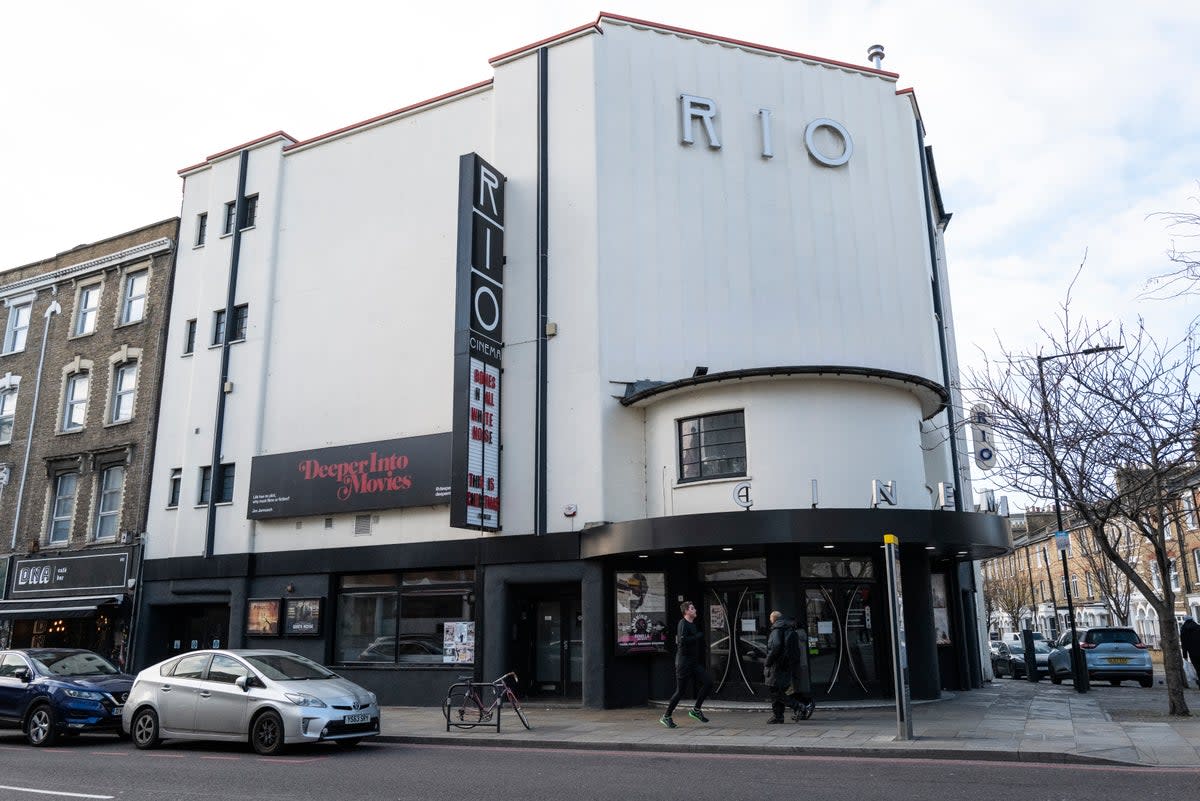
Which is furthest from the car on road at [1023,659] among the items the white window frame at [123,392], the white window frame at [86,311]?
the white window frame at [86,311]

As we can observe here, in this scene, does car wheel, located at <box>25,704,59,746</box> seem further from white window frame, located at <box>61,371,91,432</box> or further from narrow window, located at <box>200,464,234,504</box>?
white window frame, located at <box>61,371,91,432</box>

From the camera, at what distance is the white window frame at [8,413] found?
28.3 meters

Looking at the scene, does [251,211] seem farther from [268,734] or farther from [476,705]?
[268,734]

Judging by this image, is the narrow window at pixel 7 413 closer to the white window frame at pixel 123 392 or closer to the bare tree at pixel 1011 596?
the white window frame at pixel 123 392

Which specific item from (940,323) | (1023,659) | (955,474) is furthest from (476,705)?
(1023,659)

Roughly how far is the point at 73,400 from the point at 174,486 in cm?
596

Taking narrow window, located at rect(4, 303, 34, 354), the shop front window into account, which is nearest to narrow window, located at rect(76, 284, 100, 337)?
narrow window, located at rect(4, 303, 34, 354)

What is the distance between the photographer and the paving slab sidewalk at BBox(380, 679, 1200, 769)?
36.7 ft

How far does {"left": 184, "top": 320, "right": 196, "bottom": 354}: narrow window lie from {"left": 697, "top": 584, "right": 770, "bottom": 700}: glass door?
52.3ft

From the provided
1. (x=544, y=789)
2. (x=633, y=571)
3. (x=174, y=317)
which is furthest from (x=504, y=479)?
(x=174, y=317)

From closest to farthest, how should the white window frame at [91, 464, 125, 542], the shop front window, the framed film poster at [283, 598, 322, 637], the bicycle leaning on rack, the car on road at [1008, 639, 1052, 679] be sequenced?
the bicycle leaning on rack → the shop front window → the framed film poster at [283, 598, 322, 637] → the white window frame at [91, 464, 125, 542] → the car on road at [1008, 639, 1052, 679]

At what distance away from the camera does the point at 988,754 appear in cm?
1098

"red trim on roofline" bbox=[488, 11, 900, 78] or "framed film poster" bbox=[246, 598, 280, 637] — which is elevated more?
"red trim on roofline" bbox=[488, 11, 900, 78]

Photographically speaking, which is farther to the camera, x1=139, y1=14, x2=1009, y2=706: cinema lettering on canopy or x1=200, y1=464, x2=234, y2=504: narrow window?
x1=200, y1=464, x2=234, y2=504: narrow window
